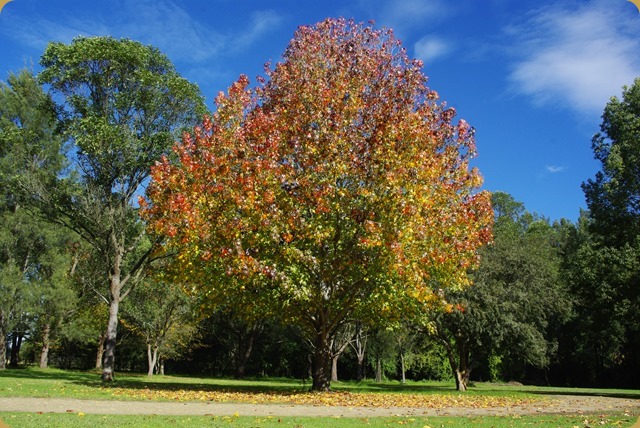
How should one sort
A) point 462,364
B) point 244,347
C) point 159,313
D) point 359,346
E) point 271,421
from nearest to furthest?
1. point 271,421
2. point 462,364
3. point 359,346
4. point 159,313
5. point 244,347

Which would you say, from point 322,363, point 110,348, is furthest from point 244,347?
point 322,363

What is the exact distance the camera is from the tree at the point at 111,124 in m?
23.9

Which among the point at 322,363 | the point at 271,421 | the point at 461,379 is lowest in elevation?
the point at 271,421

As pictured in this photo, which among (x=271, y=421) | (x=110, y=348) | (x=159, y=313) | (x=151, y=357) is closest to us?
(x=271, y=421)

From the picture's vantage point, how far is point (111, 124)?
960 inches

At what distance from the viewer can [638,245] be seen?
88.5 feet

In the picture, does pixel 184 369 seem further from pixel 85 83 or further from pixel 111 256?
pixel 85 83

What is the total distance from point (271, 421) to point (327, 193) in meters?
8.03

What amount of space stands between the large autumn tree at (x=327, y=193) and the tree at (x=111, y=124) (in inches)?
226

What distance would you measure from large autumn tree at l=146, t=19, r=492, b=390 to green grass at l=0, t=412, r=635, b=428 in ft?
16.8

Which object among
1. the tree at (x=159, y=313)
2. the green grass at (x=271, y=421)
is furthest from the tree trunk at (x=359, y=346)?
the green grass at (x=271, y=421)

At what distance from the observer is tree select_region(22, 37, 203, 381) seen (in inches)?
941

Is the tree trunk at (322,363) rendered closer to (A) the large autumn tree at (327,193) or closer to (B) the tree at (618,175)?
Result: (A) the large autumn tree at (327,193)

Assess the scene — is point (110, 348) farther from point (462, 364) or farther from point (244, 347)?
point (244, 347)
